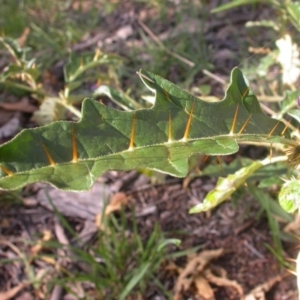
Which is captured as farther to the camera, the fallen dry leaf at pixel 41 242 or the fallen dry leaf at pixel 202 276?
the fallen dry leaf at pixel 41 242

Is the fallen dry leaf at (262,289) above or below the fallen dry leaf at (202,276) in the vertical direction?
above

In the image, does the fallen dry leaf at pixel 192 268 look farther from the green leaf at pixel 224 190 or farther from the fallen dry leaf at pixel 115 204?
the green leaf at pixel 224 190

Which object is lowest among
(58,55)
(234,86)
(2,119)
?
(2,119)

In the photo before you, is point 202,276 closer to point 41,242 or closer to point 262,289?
point 262,289

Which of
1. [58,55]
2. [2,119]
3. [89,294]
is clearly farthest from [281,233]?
[58,55]

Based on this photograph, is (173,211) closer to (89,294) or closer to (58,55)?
(89,294)

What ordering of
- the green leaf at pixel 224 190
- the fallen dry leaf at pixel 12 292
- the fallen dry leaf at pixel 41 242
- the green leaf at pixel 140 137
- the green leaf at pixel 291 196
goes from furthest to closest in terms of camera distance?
the fallen dry leaf at pixel 41 242
the fallen dry leaf at pixel 12 292
the green leaf at pixel 224 190
the green leaf at pixel 291 196
the green leaf at pixel 140 137

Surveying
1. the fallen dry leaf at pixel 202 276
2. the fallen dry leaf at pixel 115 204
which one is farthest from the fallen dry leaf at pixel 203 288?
the fallen dry leaf at pixel 115 204

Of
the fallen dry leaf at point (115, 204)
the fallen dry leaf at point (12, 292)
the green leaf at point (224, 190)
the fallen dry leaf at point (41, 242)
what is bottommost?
the fallen dry leaf at point (12, 292)
